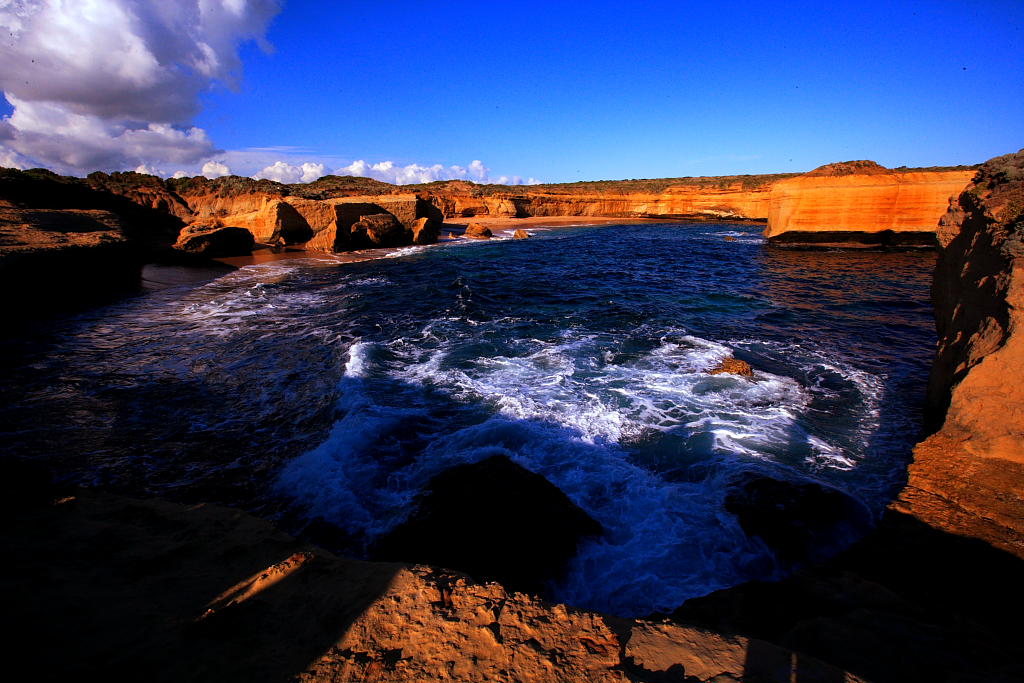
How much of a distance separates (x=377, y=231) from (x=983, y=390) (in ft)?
79.7

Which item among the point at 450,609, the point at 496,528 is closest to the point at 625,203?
the point at 496,528

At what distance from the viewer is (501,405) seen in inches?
250

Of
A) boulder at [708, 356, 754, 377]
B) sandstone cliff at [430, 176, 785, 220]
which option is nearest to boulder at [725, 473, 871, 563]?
boulder at [708, 356, 754, 377]

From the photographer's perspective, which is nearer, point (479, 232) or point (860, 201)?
point (860, 201)

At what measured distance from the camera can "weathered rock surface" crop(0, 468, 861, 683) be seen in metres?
1.84

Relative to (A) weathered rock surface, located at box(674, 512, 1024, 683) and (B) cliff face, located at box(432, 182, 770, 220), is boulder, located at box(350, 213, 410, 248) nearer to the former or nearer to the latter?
(A) weathered rock surface, located at box(674, 512, 1024, 683)

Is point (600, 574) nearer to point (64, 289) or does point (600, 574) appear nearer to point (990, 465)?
point (990, 465)

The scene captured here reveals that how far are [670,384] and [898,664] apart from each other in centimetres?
499

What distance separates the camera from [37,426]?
17.0 feet

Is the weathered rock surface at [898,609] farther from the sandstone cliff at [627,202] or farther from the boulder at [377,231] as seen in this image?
the sandstone cliff at [627,202]

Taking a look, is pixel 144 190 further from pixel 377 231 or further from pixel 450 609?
pixel 450 609

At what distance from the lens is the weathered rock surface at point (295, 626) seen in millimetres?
1842

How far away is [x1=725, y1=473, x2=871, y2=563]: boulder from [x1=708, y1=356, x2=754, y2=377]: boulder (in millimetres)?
3217

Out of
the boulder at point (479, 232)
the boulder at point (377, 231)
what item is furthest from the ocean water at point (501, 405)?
the boulder at point (479, 232)
